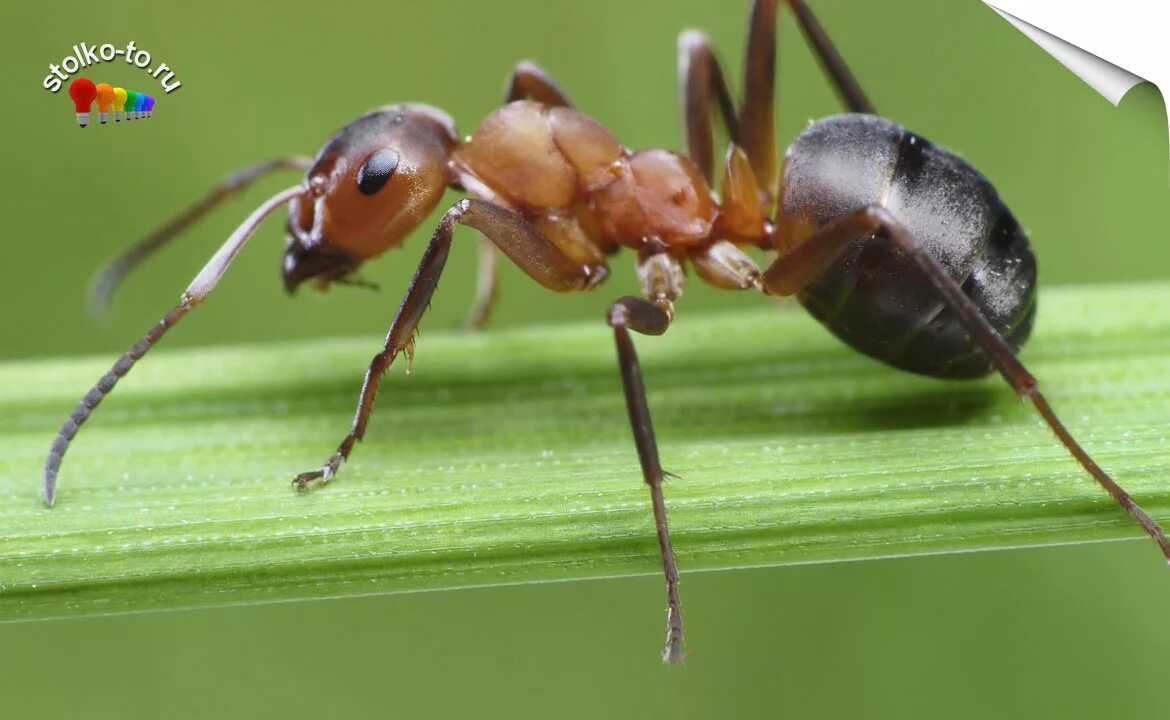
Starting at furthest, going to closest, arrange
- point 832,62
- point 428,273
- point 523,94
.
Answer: point 523,94
point 832,62
point 428,273

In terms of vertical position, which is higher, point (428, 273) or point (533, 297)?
point (428, 273)

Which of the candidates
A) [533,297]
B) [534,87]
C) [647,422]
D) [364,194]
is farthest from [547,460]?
[533,297]

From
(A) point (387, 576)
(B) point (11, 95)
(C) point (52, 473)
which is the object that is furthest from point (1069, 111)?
(B) point (11, 95)

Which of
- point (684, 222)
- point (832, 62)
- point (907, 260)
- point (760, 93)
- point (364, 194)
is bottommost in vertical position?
point (684, 222)

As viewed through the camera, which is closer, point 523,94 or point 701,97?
point 701,97

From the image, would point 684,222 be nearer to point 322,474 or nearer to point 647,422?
point 647,422

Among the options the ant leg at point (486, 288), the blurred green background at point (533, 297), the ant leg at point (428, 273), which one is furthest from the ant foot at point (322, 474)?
the ant leg at point (486, 288)

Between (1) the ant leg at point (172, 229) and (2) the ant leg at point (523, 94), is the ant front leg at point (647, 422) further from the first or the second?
(1) the ant leg at point (172, 229)

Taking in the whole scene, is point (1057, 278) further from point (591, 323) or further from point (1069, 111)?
point (591, 323)
